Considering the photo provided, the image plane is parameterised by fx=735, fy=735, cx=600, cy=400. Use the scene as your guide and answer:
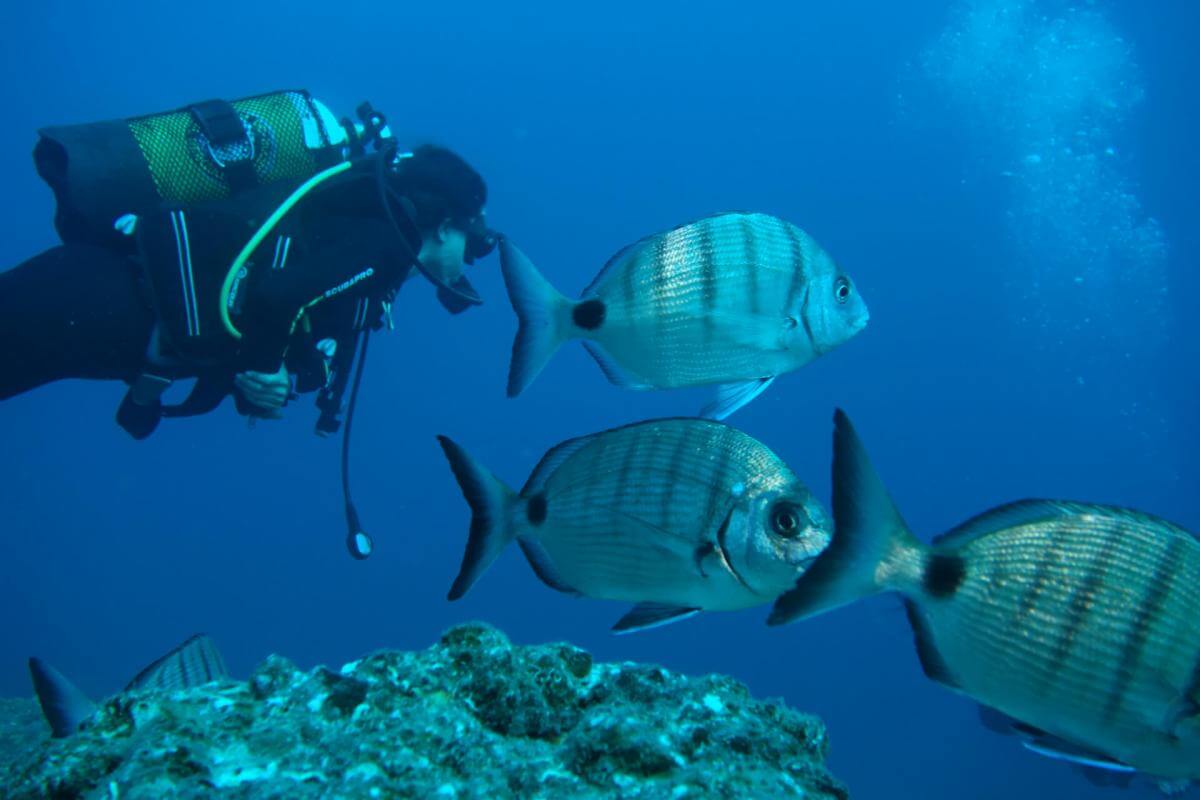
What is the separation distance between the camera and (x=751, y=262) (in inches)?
90.5

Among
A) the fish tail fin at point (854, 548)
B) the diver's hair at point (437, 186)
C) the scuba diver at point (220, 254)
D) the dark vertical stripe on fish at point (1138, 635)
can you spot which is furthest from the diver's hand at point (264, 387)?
the dark vertical stripe on fish at point (1138, 635)

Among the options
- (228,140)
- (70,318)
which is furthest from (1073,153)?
(70,318)

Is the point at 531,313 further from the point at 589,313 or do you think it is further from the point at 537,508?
the point at 537,508

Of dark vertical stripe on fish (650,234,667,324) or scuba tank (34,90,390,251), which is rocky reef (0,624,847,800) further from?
scuba tank (34,90,390,251)

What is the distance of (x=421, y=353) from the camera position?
61.0 metres

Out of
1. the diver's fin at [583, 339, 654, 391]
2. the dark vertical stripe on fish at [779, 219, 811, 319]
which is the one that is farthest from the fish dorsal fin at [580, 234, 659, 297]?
the dark vertical stripe on fish at [779, 219, 811, 319]

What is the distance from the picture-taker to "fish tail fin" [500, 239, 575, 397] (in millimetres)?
2418

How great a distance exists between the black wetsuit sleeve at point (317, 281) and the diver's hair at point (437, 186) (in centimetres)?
48

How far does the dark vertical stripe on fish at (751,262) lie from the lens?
7.54 feet

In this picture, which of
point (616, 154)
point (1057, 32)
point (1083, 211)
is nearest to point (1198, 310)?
point (1083, 211)

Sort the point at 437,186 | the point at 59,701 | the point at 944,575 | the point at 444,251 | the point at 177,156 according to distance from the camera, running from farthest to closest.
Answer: the point at 444,251
the point at 437,186
the point at 177,156
the point at 59,701
the point at 944,575

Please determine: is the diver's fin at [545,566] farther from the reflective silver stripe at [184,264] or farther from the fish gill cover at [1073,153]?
the fish gill cover at [1073,153]

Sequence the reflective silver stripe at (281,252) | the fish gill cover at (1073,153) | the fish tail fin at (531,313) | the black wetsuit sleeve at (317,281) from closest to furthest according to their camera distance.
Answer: the fish tail fin at (531,313), the black wetsuit sleeve at (317,281), the reflective silver stripe at (281,252), the fish gill cover at (1073,153)

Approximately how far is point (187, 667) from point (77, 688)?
40cm
